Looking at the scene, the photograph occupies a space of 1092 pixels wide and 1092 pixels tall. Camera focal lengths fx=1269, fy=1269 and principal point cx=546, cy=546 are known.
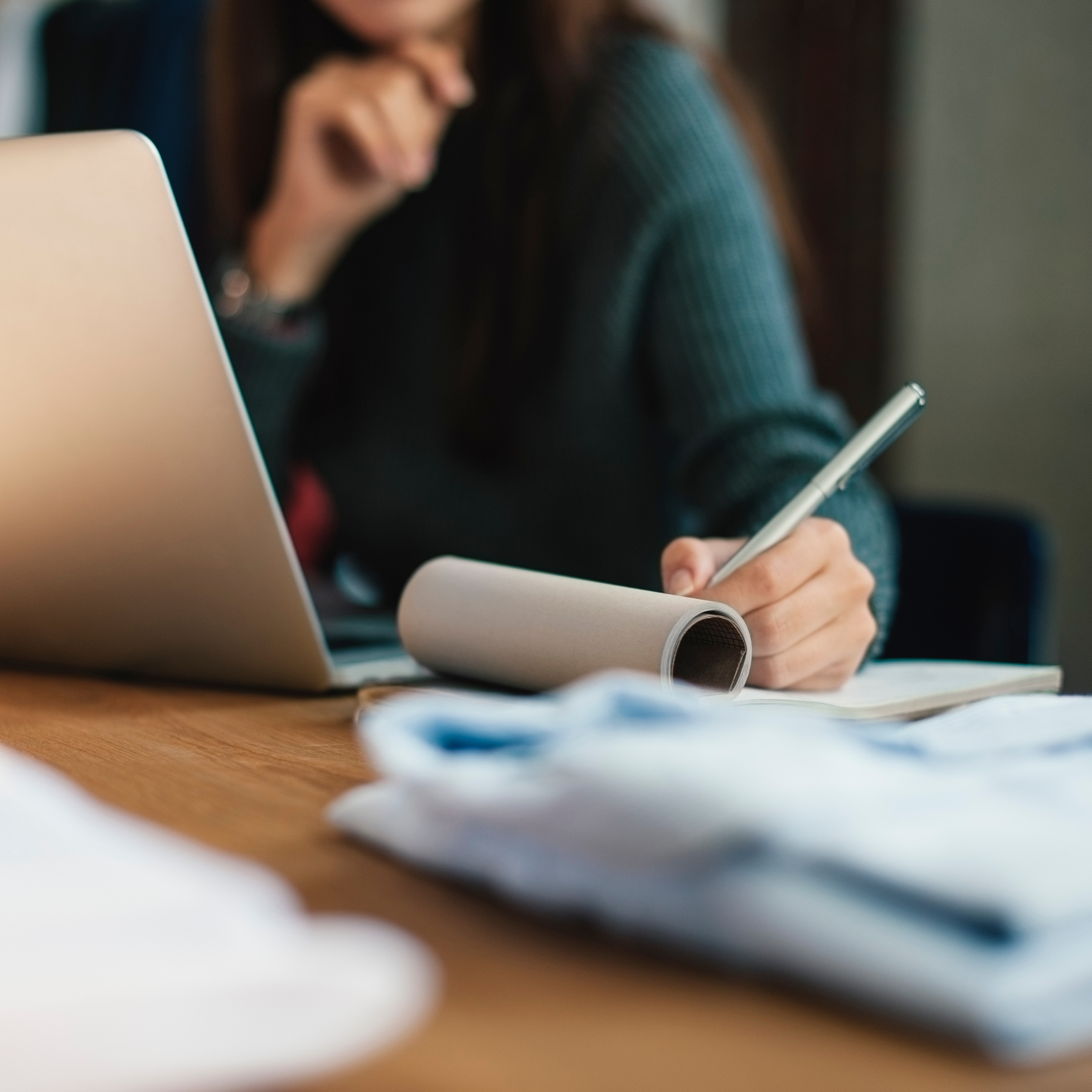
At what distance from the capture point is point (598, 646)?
1.57 feet

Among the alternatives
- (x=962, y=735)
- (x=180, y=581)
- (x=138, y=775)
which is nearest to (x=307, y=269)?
(x=180, y=581)

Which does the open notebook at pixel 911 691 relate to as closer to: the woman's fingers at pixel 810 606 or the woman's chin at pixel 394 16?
the woman's fingers at pixel 810 606

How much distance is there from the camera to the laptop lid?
479 millimetres

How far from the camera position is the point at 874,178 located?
7.04ft

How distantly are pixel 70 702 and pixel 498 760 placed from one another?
13.6 inches

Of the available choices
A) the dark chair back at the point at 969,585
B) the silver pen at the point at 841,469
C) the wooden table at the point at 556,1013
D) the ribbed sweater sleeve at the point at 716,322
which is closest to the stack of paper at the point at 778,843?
the wooden table at the point at 556,1013

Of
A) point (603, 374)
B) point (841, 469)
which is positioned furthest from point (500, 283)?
point (841, 469)

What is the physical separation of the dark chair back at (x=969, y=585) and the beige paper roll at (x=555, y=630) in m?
0.51

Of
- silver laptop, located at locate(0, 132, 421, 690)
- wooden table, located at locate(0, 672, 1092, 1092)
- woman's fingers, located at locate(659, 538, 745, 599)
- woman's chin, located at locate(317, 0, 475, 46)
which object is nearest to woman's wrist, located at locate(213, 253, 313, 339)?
woman's chin, located at locate(317, 0, 475, 46)

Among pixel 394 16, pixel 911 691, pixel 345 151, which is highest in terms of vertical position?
pixel 394 16

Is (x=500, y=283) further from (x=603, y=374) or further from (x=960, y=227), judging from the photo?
(x=960, y=227)

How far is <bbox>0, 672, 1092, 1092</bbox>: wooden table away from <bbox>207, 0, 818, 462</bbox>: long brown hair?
78 cm

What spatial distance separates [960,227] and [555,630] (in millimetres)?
1776

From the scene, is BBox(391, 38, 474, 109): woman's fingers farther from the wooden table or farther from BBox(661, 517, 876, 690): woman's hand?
the wooden table
